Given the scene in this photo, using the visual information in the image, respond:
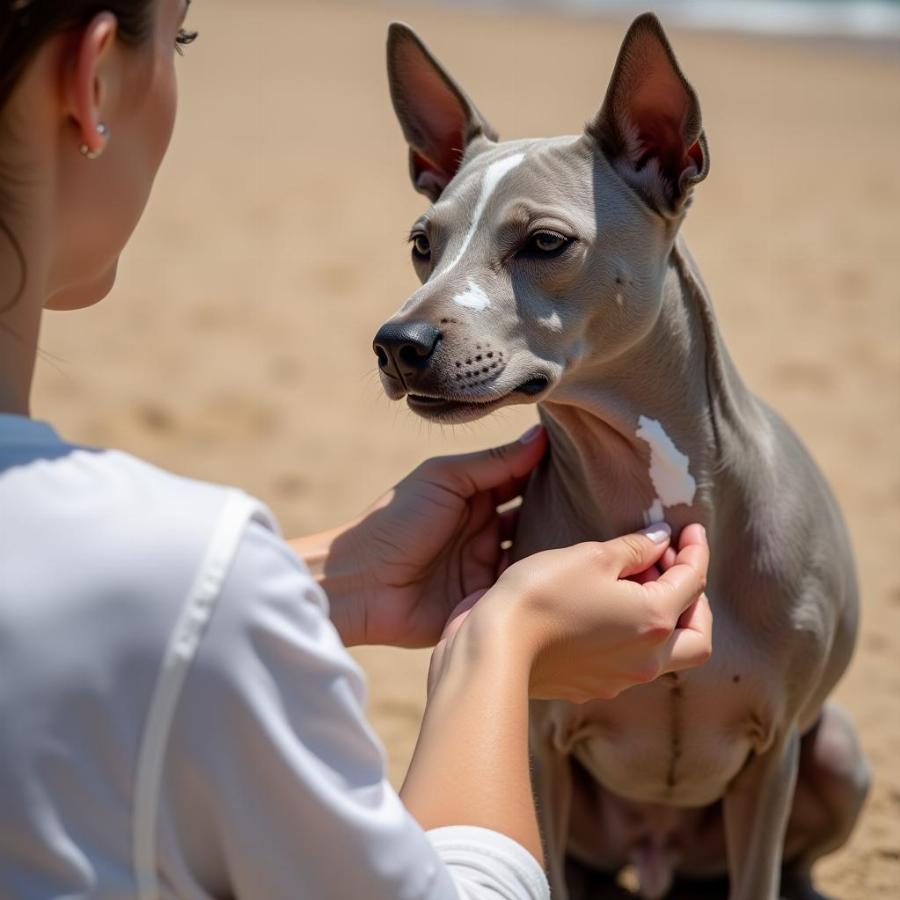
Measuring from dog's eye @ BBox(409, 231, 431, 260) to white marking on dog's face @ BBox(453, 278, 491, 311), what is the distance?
0.26 m

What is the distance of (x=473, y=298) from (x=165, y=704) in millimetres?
1313

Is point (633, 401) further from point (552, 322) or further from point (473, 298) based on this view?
point (473, 298)

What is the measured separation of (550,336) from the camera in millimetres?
2369

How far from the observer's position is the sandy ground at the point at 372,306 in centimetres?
484

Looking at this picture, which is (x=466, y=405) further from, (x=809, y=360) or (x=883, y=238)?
(x=883, y=238)

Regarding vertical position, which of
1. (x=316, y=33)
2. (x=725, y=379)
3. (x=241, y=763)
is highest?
(x=241, y=763)

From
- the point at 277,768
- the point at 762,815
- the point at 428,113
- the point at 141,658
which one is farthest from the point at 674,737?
the point at 141,658

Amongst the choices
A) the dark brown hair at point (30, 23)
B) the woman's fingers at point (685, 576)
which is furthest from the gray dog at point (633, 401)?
the dark brown hair at point (30, 23)

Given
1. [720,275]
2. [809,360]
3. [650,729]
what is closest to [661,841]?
[650,729]

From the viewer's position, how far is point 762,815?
2.72m

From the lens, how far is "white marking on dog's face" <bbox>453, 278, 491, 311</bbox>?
235 centimetres

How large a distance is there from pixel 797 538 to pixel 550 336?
66cm

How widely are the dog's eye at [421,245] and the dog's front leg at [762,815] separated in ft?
3.77

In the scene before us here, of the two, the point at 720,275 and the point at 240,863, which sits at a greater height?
the point at 240,863
